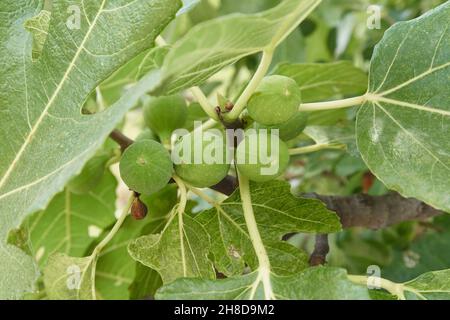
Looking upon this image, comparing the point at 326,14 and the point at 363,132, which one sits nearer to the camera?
the point at 363,132

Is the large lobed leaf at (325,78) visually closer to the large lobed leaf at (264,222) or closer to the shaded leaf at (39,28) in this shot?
the large lobed leaf at (264,222)

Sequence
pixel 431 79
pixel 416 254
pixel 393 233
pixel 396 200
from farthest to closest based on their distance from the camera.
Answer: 1. pixel 393 233
2. pixel 416 254
3. pixel 396 200
4. pixel 431 79

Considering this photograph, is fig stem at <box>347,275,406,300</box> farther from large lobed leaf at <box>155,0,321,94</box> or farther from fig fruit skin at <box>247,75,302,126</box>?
large lobed leaf at <box>155,0,321,94</box>

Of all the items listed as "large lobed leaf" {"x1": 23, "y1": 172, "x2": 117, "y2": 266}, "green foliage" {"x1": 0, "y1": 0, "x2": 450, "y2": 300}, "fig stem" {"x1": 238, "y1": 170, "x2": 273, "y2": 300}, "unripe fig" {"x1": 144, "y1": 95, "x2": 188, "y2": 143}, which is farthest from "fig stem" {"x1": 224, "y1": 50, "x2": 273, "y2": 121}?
"large lobed leaf" {"x1": 23, "y1": 172, "x2": 117, "y2": 266}

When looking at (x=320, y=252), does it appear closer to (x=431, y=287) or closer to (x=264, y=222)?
(x=264, y=222)

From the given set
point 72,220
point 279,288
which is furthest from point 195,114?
point 279,288
